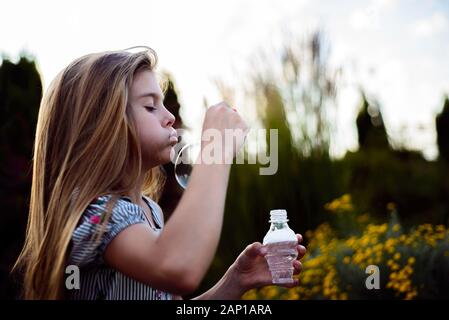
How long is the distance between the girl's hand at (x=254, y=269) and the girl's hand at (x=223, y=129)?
1.50 ft

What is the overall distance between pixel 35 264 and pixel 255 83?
19.9ft

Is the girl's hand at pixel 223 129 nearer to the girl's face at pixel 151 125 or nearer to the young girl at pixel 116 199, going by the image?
the young girl at pixel 116 199

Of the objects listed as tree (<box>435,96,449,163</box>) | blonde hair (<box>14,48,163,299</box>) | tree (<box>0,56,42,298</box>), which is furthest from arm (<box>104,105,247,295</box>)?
tree (<box>435,96,449,163</box>)

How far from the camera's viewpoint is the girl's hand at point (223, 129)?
146cm

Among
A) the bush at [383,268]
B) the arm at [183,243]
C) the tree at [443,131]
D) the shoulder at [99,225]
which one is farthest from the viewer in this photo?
the tree at [443,131]

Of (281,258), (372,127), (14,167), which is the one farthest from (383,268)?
(372,127)

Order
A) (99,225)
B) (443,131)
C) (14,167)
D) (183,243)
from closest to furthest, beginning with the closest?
1. (183,243)
2. (99,225)
3. (14,167)
4. (443,131)

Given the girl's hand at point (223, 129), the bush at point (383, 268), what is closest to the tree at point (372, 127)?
the bush at point (383, 268)

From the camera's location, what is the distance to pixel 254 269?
73.8 inches

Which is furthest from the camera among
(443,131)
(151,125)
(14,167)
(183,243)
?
(443,131)

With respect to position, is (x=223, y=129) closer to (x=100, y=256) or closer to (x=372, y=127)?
(x=100, y=256)

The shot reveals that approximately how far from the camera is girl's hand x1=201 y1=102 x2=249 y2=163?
146 centimetres

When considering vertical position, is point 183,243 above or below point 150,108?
below

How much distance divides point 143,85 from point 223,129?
37 centimetres
